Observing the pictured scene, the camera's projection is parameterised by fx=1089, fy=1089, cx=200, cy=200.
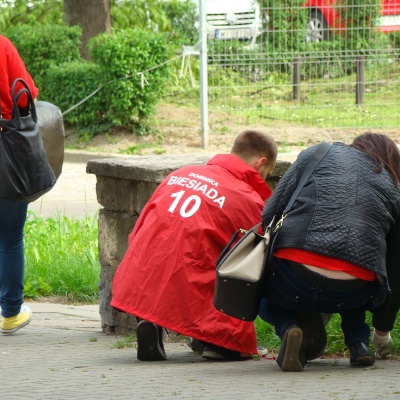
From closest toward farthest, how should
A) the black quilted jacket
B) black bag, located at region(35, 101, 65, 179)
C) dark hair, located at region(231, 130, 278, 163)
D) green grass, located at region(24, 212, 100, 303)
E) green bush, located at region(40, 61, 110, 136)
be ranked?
the black quilted jacket → dark hair, located at region(231, 130, 278, 163) → black bag, located at region(35, 101, 65, 179) → green grass, located at region(24, 212, 100, 303) → green bush, located at region(40, 61, 110, 136)

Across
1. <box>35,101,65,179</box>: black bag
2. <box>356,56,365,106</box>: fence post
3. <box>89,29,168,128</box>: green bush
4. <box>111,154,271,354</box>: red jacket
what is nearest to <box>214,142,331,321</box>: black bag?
<box>111,154,271,354</box>: red jacket

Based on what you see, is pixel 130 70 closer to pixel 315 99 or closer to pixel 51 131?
pixel 315 99

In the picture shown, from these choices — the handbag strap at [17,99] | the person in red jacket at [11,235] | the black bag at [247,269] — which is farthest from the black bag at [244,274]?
the person in red jacket at [11,235]

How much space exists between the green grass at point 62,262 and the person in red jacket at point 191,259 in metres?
2.34

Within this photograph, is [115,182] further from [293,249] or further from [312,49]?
[312,49]

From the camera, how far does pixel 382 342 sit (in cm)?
493

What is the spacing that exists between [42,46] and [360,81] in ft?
16.5

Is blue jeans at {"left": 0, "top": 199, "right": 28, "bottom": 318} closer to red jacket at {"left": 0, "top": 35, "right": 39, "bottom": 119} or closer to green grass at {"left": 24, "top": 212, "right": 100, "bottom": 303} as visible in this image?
red jacket at {"left": 0, "top": 35, "right": 39, "bottom": 119}

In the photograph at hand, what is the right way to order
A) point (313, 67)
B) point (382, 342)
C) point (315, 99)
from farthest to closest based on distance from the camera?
point (315, 99) < point (313, 67) < point (382, 342)

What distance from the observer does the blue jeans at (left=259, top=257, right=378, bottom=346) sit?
4.53 meters

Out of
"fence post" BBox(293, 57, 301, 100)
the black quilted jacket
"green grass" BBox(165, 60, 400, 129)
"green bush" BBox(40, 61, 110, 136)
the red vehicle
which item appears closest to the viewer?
the black quilted jacket

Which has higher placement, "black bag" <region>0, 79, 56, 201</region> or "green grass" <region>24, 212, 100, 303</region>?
"black bag" <region>0, 79, 56, 201</region>

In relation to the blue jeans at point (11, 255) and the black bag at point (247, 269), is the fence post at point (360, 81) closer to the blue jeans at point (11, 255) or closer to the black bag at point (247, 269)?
the blue jeans at point (11, 255)

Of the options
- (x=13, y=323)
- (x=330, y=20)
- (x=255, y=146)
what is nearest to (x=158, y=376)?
(x=255, y=146)
